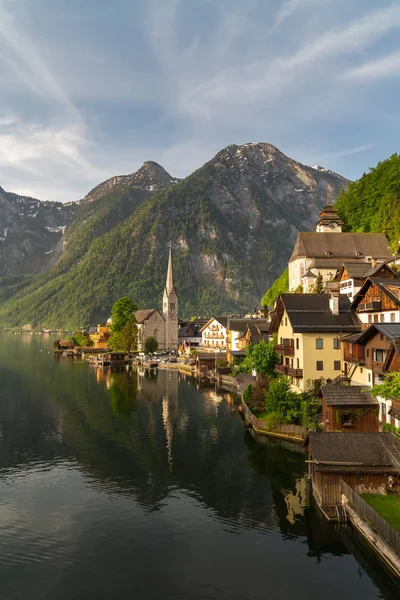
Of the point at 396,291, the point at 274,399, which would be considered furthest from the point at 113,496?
the point at 396,291

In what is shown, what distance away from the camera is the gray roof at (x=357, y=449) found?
30344mm

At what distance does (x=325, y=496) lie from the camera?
30.9m

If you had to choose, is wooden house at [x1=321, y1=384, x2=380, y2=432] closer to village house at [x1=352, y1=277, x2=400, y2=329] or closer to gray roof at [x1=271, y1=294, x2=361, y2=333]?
village house at [x1=352, y1=277, x2=400, y2=329]

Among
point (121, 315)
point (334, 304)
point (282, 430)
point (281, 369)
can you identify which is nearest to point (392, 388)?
point (282, 430)

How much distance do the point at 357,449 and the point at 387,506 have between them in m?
3.82

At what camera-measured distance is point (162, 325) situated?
174 meters

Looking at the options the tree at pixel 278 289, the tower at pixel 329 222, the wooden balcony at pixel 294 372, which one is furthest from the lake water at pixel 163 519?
the tree at pixel 278 289

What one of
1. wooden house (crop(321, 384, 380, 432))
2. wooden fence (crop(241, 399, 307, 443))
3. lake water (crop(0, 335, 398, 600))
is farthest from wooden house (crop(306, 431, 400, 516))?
wooden fence (crop(241, 399, 307, 443))

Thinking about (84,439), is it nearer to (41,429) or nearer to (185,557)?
(41,429)

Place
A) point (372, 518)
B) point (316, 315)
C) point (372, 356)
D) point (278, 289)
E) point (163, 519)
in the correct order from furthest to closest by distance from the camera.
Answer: point (278, 289) → point (316, 315) → point (372, 356) → point (163, 519) → point (372, 518)

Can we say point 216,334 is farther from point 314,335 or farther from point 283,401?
point 283,401

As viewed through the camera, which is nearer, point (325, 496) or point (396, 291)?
point (325, 496)

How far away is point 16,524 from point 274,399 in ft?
95.9

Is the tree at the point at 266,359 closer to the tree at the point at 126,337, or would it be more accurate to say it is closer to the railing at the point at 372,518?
the railing at the point at 372,518
